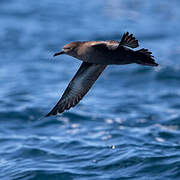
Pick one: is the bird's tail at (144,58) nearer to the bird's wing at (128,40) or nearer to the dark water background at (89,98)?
the bird's wing at (128,40)

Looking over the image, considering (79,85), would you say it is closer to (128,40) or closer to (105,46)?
(105,46)

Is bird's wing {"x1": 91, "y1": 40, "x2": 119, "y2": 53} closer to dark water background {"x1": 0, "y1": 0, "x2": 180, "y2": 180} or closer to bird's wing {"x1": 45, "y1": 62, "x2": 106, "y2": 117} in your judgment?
bird's wing {"x1": 45, "y1": 62, "x2": 106, "y2": 117}

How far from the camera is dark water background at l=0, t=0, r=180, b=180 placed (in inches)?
319

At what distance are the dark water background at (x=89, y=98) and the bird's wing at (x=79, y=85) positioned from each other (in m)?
1.01

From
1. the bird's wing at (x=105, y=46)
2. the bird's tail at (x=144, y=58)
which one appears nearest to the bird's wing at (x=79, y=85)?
the bird's wing at (x=105, y=46)

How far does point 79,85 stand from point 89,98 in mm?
4347

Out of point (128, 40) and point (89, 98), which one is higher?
point (89, 98)

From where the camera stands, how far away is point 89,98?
12023mm

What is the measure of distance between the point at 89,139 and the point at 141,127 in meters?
1.26

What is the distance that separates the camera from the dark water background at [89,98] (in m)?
8.11

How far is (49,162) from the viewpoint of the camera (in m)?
8.26

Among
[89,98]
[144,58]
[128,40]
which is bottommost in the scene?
[144,58]

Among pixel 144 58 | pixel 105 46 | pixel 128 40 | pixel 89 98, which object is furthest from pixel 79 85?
pixel 89 98

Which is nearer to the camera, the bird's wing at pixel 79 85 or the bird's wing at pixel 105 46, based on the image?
the bird's wing at pixel 105 46
